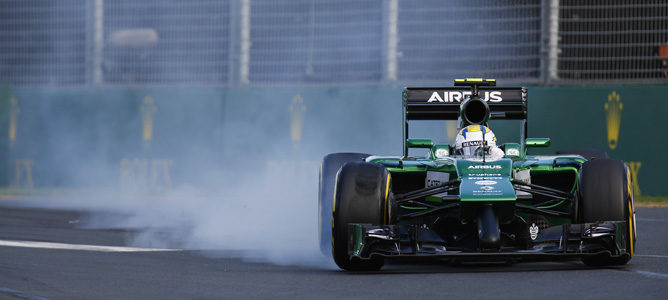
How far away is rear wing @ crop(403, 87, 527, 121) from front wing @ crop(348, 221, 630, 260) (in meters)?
2.24

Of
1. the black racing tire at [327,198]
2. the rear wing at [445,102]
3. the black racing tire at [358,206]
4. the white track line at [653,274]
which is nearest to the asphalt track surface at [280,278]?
the white track line at [653,274]

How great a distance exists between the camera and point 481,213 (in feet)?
26.3

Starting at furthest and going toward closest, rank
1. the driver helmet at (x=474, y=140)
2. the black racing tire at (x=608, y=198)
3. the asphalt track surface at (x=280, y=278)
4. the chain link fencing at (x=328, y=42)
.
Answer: the chain link fencing at (x=328, y=42) < the driver helmet at (x=474, y=140) < the black racing tire at (x=608, y=198) < the asphalt track surface at (x=280, y=278)

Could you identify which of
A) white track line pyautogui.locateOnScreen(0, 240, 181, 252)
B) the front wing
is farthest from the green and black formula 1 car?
white track line pyautogui.locateOnScreen(0, 240, 181, 252)

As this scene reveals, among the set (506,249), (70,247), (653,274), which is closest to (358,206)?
(506,249)

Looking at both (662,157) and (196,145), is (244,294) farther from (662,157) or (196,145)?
→ (196,145)

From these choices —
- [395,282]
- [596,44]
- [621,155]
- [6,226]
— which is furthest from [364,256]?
[596,44]

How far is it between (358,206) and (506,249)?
1.06 meters

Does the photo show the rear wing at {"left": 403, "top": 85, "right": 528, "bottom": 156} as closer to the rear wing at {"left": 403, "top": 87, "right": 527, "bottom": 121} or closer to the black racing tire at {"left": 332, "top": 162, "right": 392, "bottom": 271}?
the rear wing at {"left": 403, "top": 87, "right": 527, "bottom": 121}

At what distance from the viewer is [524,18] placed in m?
18.4

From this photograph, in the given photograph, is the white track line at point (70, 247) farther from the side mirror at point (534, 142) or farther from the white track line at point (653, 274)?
the white track line at point (653, 274)

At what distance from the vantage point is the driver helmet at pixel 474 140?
31.6 ft

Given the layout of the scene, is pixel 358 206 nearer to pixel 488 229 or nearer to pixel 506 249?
pixel 488 229

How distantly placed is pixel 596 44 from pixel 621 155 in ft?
6.55
